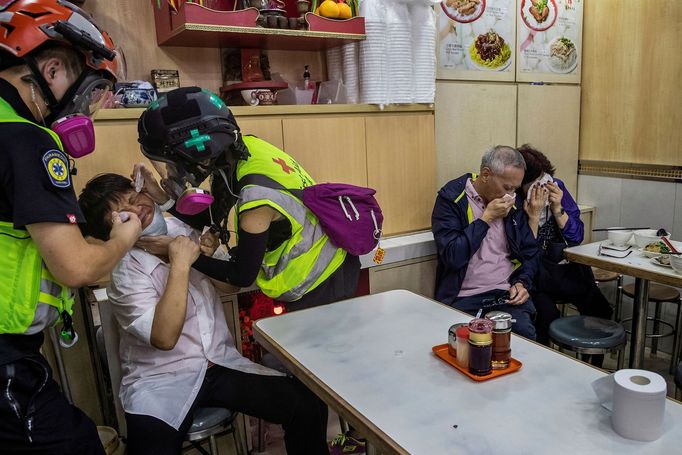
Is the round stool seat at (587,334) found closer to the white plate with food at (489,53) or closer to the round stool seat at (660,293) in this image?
the round stool seat at (660,293)

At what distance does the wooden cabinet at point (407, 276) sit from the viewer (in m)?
2.73

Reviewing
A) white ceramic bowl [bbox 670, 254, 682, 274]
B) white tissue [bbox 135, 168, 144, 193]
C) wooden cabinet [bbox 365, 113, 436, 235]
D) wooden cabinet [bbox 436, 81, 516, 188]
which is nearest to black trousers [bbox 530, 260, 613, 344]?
white ceramic bowl [bbox 670, 254, 682, 274]

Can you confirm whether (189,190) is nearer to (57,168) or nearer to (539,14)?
(57,168)

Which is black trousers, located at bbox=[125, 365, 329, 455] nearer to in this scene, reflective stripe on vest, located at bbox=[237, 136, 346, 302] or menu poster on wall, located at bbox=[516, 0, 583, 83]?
reflective stripe on vest, located at bbox=[237, 136, 346, 302]

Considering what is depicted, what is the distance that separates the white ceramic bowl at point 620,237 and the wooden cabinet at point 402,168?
99 centimetres

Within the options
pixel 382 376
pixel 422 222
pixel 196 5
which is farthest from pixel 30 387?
pixel 422 222

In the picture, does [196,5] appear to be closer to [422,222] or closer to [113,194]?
[113,194]

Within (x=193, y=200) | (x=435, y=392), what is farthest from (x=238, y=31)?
(x=435, y=392)

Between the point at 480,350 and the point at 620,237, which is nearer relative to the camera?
the point at 480,350

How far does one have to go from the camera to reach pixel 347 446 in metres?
2.30

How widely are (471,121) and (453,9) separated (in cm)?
67

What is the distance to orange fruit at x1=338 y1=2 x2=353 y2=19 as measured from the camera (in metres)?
2.63

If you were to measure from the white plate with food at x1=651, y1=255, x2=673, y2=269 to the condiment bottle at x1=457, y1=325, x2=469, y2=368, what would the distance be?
1.46m

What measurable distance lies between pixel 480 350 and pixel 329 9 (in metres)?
1.98
